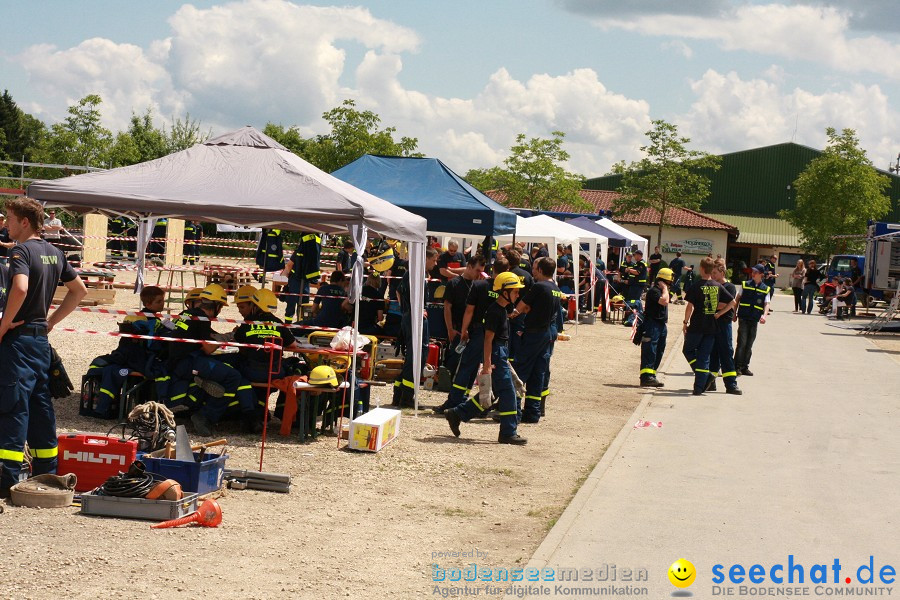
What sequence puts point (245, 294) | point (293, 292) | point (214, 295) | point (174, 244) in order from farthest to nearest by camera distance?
point (174, 244) < point (293, 292) < point (245, 294) < point (214, 295)

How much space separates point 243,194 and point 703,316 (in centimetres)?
756

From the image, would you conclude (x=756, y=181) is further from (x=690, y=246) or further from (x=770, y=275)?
(x=770, y=275)

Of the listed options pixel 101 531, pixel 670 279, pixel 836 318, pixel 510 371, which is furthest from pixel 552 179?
pixel 101 531

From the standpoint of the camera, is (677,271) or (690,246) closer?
(677,271)

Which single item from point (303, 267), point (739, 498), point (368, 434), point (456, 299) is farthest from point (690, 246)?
point (739, 498)

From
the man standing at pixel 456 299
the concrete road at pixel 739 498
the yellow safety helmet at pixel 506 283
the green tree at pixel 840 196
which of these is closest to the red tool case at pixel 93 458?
the concrete road at pixel 739 498

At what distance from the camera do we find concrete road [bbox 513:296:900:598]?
21.1 ft

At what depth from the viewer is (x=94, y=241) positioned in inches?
1156

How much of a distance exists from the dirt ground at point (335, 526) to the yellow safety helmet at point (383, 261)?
619 centimetres

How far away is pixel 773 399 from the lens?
1495cm

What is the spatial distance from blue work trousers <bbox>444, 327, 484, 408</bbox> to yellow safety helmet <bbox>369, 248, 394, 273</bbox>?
6620mm

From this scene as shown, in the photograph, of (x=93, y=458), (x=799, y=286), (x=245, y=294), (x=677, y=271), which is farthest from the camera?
(x=799, y=286)

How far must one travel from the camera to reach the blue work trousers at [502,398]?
10.6 meters

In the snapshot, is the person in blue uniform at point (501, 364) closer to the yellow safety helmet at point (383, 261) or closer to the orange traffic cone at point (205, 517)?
the orange traffic cone at point (205, 517)
